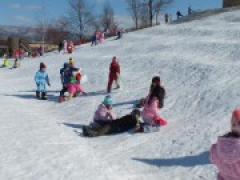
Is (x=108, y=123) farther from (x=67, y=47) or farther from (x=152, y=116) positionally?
(x=67, y=47)

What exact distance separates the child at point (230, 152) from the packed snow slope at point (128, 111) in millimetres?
4120

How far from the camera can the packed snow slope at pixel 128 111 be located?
997 cm

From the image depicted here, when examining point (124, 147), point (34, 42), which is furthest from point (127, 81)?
point (34, 42)

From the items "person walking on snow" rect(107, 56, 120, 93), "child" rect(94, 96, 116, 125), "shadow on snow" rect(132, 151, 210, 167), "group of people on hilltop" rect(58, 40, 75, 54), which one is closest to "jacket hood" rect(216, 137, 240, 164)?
"shadow on snow" rect(132, 151, 210, 167)

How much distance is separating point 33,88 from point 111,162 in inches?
600

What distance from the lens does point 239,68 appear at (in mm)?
19469

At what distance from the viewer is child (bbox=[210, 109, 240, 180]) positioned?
503 cm

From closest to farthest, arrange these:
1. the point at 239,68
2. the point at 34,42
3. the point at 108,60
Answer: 1. the point at 239,68
2. the point at 108,60
3. the point at 34,42

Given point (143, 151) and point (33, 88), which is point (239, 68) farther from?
point (33, 88)

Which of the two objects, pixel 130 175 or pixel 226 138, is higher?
pixel 226 138

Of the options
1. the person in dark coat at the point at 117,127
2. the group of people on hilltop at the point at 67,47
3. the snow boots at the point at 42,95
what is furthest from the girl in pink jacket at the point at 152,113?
the group of people on hilltop at the point at 67,47

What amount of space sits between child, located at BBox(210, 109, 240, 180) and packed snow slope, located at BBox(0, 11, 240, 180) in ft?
13.5

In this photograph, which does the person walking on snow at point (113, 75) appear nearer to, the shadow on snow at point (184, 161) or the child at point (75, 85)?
the child at point (75, 85)

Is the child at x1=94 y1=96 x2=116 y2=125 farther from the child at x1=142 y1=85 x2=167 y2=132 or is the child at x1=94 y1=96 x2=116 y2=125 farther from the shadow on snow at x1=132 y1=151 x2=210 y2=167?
the shadow on snow at x1=132 y1=151 x2=210 y2=167
